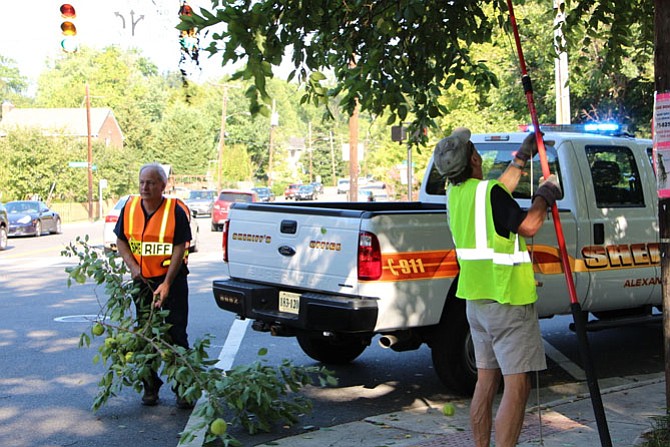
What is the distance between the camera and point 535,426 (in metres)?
6.35

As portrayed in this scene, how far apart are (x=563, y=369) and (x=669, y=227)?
3532 mm

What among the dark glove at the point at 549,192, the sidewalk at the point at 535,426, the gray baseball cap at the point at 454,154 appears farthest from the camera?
the sidewalk at the point at 535,426

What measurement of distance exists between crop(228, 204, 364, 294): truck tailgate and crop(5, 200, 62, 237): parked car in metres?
27.9

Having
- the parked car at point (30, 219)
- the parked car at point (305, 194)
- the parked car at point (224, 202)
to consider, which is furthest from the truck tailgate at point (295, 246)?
the parked car at point (305, 194)

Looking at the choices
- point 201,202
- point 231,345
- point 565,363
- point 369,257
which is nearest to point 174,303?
point 369,257

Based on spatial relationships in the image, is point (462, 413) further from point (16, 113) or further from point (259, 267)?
point (16, 113)

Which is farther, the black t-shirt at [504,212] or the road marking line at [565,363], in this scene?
the road marking line at [565,363]

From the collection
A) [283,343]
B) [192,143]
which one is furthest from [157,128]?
[283,343]

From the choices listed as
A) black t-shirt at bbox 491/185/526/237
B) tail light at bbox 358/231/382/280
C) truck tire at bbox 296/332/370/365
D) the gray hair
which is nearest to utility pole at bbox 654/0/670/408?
black t-shirt at bbox 491/185/526/237

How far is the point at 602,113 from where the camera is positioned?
24.0 metres

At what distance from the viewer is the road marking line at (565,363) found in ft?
28.2

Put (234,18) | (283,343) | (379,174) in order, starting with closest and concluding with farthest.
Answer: (234,18) → (283,343) → (379,174)

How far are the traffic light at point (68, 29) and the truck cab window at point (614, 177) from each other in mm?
8172

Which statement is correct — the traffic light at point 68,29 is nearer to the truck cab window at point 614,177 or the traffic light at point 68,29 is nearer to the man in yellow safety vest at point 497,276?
the truck cab window at point 614,177
